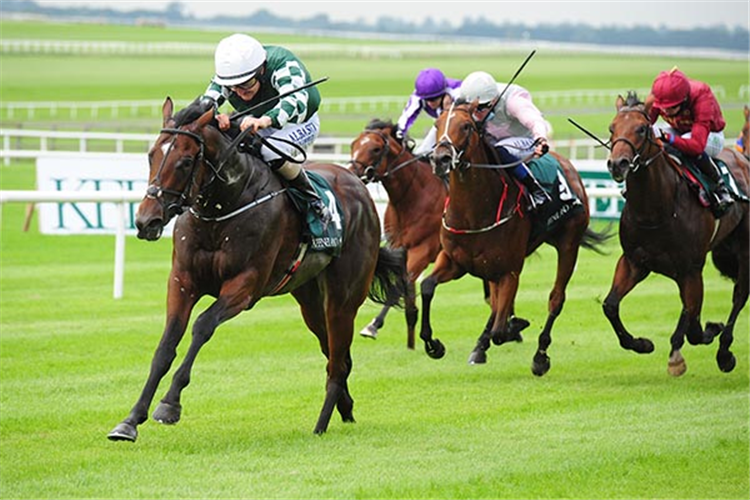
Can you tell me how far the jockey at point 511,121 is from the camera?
30.2 ft

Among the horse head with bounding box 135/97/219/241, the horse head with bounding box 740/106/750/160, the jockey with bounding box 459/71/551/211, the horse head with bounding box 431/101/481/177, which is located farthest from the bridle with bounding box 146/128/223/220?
the horse head with bounding box 740/106/750/160

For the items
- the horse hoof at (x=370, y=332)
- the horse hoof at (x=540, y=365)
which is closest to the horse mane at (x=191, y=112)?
the horse hoof at (x=540, y=365)

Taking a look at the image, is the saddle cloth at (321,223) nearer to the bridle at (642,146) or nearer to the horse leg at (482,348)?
the bridle at (642,146)

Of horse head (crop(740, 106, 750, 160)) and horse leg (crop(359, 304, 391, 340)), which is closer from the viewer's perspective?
horse leg (crop(359, 304, 391, 340))

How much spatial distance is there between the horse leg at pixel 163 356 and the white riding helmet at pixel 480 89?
3362mm

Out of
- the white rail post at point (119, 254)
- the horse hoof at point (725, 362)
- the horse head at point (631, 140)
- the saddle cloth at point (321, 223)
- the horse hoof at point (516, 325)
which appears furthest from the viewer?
the white rail post at point (119, 254)

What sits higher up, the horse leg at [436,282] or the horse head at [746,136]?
the horse head at [746,136]

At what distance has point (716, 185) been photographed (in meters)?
9.36

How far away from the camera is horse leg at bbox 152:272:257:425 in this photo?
6.12 m

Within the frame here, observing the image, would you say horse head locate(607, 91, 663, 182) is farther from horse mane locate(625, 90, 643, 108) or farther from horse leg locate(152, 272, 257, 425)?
horse leg locate(152, 272, 257, 425)

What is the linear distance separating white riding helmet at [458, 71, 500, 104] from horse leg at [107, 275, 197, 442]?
336 centimetres

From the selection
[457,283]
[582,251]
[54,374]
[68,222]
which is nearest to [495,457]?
[54,374]

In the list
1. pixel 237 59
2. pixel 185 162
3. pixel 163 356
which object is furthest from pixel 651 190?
pixel 163 356

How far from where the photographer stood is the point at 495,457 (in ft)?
21.1
